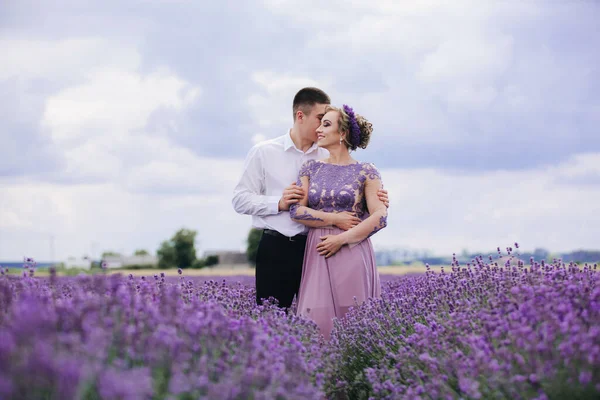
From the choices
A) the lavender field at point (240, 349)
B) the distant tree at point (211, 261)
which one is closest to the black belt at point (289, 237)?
the lavender field at point (240, 349)

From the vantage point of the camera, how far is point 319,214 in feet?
14.8

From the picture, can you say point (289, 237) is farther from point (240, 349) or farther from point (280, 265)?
point (240, 349)

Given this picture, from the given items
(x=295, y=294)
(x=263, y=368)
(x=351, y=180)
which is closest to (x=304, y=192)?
(x=351, y=180)

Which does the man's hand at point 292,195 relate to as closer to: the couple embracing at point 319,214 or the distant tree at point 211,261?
the couple embracing at point 319,214

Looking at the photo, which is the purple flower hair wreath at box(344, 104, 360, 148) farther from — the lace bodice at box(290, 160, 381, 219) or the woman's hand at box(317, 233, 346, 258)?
the woman's hand at box(317, 233, 346, 258)

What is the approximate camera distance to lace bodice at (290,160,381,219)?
4535 millimetres

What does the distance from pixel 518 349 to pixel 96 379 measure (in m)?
1.69

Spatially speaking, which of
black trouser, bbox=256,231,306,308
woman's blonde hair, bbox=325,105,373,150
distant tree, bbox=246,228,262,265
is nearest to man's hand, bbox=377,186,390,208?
woman's blonde hair, bbox=325,105,373,150

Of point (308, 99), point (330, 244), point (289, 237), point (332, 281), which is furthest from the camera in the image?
point (308, 99)

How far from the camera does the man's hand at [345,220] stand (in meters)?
4.50

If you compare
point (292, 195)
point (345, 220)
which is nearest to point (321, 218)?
point (345, 220)

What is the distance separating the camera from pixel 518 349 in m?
Answer: 2.62

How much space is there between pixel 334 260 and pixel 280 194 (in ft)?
2.59

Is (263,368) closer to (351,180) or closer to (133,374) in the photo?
(133,374)
